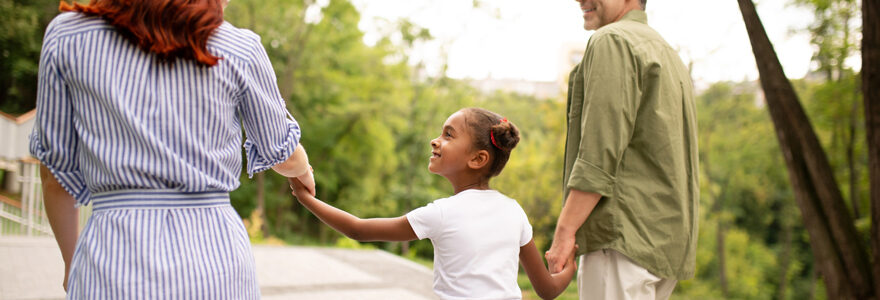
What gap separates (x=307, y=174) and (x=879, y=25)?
378 cm

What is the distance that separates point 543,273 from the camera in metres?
1.95

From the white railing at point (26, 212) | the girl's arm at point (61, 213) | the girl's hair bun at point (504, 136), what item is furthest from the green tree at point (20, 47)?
the girl's hair bun at point (504, 136)

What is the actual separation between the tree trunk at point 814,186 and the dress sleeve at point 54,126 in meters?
3.66

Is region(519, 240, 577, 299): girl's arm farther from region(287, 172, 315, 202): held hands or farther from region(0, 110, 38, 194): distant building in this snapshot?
region(0, 110, 38, 194): distant building

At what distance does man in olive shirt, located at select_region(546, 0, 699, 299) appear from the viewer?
1757mm

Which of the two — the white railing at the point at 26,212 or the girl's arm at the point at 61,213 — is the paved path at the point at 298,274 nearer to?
the white railing at the point at 26,212

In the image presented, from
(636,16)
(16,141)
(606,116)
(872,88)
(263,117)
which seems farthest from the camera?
(16,141)

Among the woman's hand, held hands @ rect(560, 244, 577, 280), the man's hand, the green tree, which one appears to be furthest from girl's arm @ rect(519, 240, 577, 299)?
the green tree

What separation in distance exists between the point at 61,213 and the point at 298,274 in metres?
5.71

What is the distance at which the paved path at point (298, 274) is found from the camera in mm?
5586

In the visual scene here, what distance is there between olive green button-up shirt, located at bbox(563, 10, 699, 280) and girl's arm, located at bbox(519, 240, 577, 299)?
12 centimetres

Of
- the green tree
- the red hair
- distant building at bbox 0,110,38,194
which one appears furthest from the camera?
the green tree

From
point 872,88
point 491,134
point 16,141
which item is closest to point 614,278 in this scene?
point 491,134

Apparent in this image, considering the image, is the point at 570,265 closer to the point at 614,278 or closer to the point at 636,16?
the point at 614,278
